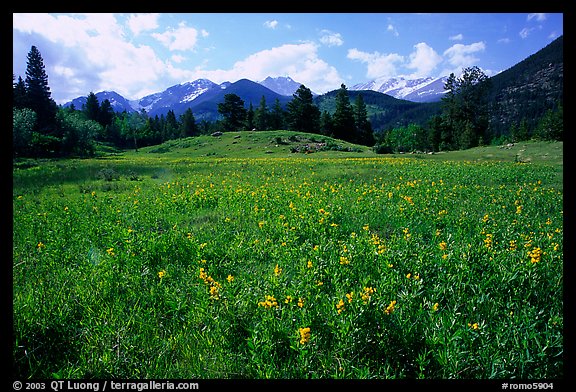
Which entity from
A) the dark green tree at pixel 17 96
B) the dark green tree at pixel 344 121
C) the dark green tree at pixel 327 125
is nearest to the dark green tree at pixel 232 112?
the dark green tree at pixel 327 125

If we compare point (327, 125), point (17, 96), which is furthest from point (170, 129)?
point (17, 96)

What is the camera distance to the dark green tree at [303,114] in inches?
3118

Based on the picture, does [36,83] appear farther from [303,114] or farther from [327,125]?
[303,114]

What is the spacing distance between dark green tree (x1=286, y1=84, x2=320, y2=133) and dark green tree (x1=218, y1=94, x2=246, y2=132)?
51.9 ft

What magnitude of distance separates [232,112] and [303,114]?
22.3 meters

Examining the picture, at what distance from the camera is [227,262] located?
4.10 metres

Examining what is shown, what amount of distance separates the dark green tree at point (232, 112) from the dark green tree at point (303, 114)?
51.9 ft

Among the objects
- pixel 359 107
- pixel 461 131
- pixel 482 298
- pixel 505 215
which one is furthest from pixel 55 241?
pixel 359 107

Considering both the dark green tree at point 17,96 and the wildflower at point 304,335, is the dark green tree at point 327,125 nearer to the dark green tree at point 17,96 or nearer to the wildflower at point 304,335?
the dark green tree at point 17,96

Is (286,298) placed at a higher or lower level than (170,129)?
lower

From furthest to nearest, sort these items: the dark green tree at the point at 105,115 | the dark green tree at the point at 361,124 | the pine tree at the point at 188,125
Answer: the pine tree at the point at 188,125 → the dark green tree at the point at 361,124 → the dark green tree at the point at 105,115

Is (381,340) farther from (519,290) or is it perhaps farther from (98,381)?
(98,381)

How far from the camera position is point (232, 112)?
88375 millimetres
